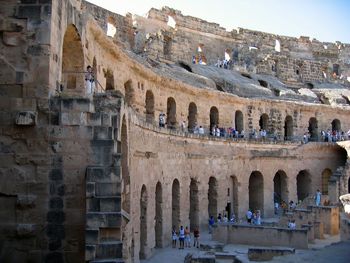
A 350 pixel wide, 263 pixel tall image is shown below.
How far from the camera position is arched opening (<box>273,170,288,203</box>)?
2969 centimetres

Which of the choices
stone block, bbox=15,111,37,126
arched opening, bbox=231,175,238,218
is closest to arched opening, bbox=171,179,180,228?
arched opening, bbox=231,175,238,218

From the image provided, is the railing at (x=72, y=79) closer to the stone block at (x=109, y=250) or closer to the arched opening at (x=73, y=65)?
the arched opening at (x=73, y=65)

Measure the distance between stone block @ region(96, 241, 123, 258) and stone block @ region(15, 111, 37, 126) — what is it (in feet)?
8.94

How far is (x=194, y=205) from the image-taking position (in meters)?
24.0

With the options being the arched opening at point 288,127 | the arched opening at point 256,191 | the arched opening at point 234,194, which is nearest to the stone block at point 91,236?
the arched opening at point 234,194

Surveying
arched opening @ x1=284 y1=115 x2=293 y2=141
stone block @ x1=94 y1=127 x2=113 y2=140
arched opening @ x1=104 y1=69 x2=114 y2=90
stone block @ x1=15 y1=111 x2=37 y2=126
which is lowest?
stone block @ x1=94 y1=127 x2=113 y2=140

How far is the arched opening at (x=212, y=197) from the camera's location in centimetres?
2539

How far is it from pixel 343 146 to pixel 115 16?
1810 centimetres

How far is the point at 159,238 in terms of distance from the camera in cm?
1942

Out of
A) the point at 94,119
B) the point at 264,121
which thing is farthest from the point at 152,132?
the point at 264,121

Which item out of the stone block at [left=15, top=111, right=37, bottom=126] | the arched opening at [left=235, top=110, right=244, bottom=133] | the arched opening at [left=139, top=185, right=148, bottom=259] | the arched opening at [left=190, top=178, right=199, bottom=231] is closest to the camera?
the stone block at [left=15, top=111, right=37, bottom=126]

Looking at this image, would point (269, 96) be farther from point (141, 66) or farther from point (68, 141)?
point (68, 141)

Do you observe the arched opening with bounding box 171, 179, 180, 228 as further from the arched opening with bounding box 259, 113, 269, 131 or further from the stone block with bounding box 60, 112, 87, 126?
the stone block with bounding box 60, 112, 87, 126

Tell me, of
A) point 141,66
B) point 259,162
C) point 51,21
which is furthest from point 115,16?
point 51,21
